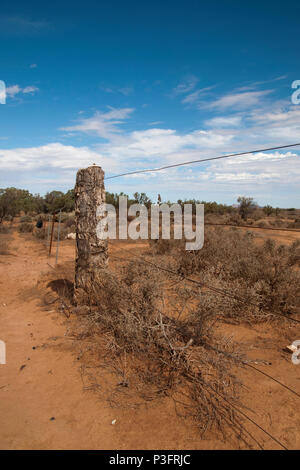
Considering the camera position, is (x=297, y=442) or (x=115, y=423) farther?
(x=115, y=423)

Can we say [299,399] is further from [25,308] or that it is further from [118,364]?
[25,308]

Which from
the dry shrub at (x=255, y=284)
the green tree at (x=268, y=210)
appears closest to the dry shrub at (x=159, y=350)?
the dry shrub at (x=255, y=284)

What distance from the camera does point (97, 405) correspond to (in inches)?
108

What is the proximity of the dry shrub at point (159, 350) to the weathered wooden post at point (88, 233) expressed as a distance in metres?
0.56

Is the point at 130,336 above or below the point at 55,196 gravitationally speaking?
below

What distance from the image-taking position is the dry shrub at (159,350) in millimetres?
2691

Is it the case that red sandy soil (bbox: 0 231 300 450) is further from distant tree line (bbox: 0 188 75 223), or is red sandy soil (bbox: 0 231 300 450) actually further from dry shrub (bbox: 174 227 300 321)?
distant tree line (bbox: 0 188 75 223)

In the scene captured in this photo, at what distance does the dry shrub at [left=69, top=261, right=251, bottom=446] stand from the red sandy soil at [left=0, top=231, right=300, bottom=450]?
0.51 ft

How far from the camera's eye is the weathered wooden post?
5.07 metres

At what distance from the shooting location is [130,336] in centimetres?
350

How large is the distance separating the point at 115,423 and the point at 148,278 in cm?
194

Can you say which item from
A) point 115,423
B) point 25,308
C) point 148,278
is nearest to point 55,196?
point 25,308
